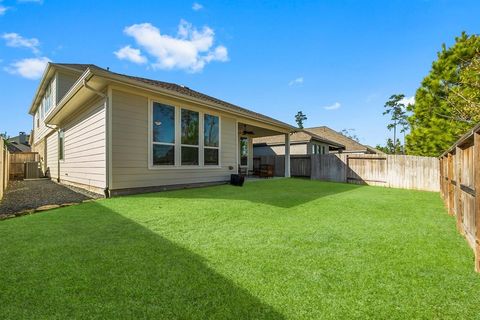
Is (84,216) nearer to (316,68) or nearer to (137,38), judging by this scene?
(137,38)

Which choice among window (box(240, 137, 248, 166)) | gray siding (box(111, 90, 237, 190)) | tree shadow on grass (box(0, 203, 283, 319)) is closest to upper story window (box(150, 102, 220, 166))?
gray siding (box(111, 90, 237, 190))

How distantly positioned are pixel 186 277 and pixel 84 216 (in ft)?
10.2

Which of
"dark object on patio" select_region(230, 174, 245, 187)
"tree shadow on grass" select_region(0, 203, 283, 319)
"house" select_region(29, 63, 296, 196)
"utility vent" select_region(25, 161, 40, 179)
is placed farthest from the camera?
"utility vent" select_region(25, 161, 40, 179)

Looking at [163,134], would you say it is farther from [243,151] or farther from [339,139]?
[339,139]

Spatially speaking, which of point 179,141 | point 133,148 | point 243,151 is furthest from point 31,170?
point 243,151

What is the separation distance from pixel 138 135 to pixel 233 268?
17.9 ft

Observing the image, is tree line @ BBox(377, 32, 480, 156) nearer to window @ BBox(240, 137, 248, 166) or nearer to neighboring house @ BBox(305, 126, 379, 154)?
window @ BBox(240, 137, 248, 166)

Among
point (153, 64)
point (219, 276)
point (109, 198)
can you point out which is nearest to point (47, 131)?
point (153, 64)

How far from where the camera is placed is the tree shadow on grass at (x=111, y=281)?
1.66 meters

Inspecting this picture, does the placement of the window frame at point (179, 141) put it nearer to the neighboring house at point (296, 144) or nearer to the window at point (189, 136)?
the window at point (189, 136)

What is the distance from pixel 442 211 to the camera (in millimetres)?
5207

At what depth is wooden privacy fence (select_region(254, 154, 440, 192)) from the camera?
393 inches

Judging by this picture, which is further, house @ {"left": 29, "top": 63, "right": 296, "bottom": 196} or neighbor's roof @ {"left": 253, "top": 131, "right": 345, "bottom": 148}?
neighbor's roof @ {"left": 253, "top": 131, "right": 345, "bottom": 148}

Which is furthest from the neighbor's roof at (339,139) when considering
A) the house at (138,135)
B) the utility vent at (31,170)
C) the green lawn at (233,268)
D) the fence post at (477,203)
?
the utility vent at (31,170)
